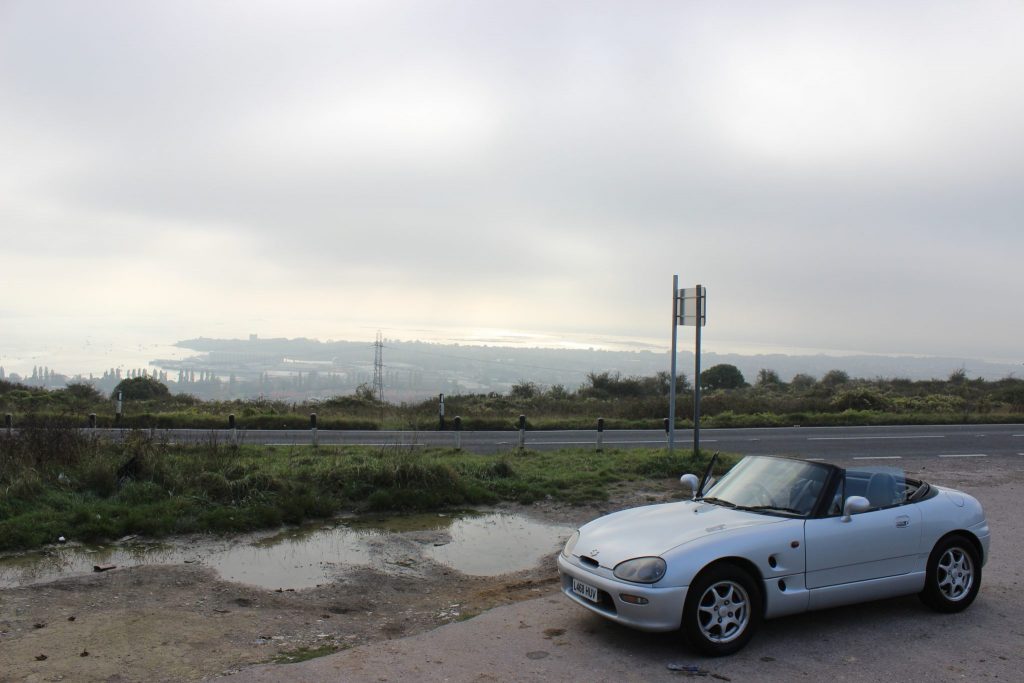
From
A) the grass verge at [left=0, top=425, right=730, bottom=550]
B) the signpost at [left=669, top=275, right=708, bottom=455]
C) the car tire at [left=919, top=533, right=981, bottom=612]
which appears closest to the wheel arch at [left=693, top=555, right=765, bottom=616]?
the car tire at [left=919, top=533, right=981, bottom=612]

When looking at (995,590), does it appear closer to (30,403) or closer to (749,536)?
(749,536)

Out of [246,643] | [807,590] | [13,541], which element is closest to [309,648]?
[246,643]

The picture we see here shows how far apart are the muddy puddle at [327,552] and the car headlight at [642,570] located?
9.72 feet

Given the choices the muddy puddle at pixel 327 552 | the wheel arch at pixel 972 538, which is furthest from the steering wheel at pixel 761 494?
the muddy puddle at pixel 327 552

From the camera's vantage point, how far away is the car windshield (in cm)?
634

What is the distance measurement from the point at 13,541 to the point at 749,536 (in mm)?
7738

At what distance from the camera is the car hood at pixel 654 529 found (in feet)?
19.0

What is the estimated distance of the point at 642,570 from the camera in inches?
219

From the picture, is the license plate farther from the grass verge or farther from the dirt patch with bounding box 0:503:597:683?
the grass verge

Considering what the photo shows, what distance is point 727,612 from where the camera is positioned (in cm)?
560

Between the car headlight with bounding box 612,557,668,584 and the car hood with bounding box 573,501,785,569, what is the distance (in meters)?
0.05

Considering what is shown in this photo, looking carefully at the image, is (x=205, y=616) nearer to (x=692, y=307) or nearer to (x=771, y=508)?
(x=771, y=508)

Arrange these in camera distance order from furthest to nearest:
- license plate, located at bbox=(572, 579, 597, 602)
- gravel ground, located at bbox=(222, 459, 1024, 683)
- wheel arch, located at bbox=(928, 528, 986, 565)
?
1. wheel arch, located at bbox=(928, 528, 986, 565)
2. license plate, located at bbox=(572, 579, 597, 602)
3. gravel ground, located at bbox=(222, 459, 1024, 683)

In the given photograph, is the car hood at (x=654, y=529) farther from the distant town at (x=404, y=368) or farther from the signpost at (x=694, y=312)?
the distant town at (x=404, y=368)
